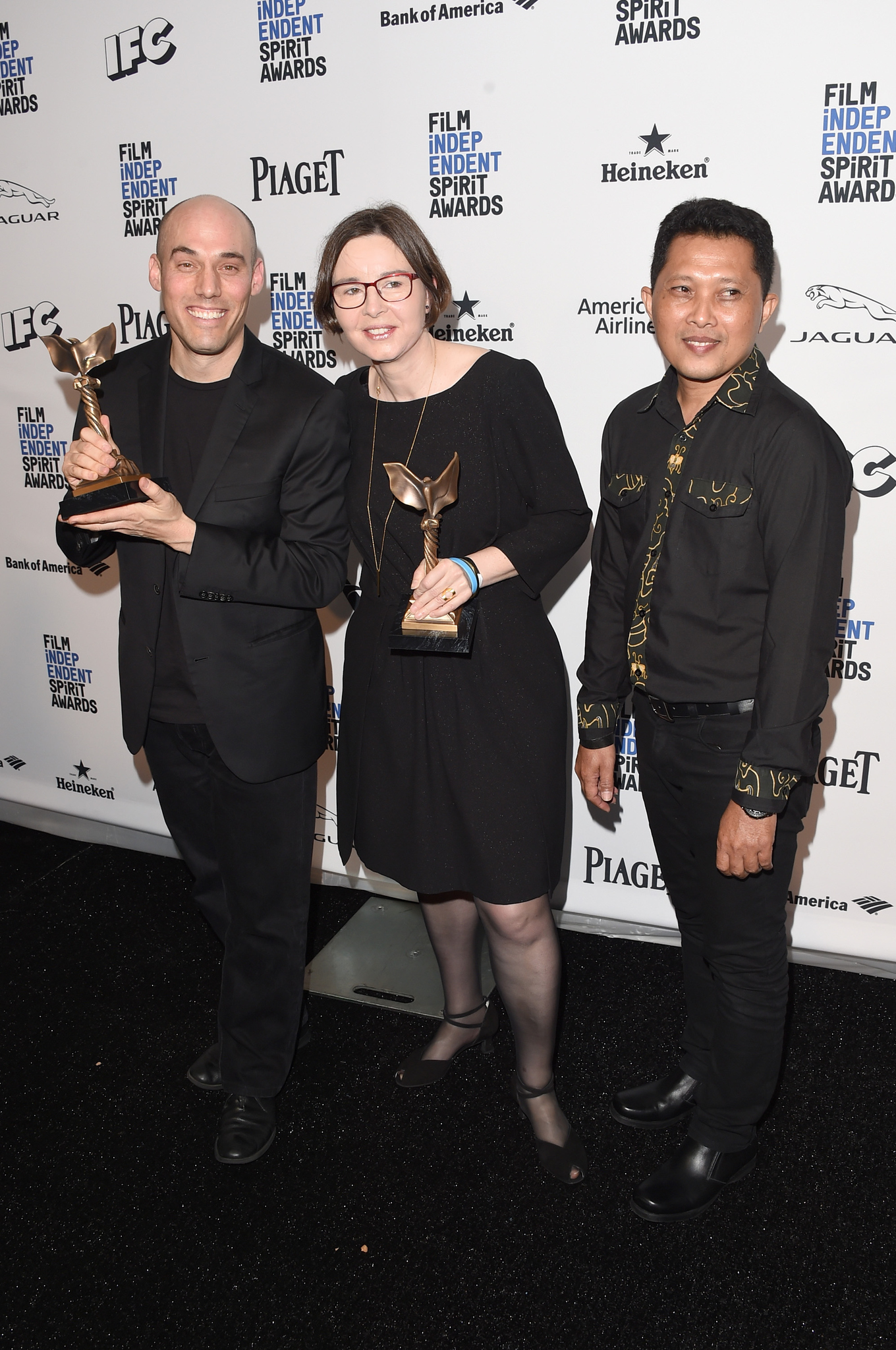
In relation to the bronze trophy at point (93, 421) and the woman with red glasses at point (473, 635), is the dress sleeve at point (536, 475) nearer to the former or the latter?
the woman with red glasses at point (473, 635)

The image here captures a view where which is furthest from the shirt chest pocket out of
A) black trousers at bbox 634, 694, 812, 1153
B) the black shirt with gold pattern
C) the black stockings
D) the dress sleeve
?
the black stockings

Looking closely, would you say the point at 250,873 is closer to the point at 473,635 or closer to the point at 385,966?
the point at 473,635

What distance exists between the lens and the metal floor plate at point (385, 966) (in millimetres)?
3010

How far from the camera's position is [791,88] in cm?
249

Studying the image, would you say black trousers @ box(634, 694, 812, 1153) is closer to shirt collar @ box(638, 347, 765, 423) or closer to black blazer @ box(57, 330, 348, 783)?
shirt collar @ box(638, 347, 765, 423)

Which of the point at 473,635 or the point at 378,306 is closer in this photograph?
the point at 378,306

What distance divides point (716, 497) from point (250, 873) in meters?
1.31

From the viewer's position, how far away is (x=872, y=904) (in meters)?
3.03

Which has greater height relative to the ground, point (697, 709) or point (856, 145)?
point (856, 145)

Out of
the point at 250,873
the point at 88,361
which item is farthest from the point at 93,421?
the point at 250,873

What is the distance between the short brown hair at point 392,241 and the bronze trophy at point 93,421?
458 millimetres

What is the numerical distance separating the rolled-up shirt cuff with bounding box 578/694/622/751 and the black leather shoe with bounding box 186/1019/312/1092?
118 cm

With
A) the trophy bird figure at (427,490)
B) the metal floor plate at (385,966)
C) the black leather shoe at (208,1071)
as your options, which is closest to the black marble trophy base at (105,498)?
the trophy bird figure at (427,490)

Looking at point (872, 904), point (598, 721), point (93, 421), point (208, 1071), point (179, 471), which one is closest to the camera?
point (93, 421)
